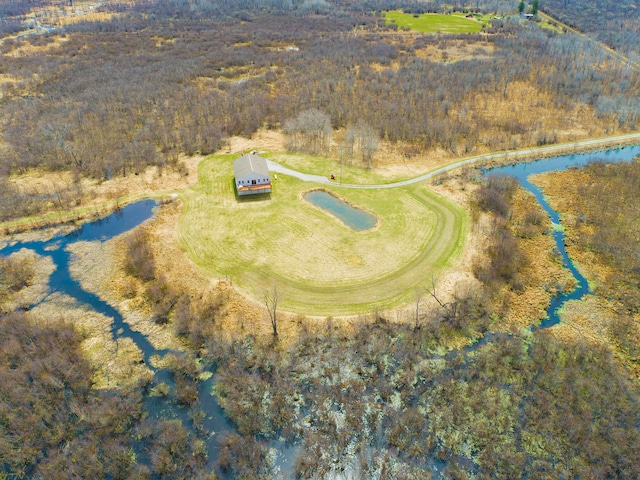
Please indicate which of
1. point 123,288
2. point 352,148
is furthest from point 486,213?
point 123,288

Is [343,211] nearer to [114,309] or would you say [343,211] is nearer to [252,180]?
[252,180]

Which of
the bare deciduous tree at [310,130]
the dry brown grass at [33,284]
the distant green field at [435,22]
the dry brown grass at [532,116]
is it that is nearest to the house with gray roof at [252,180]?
the bare deciduous tree at [310,130]

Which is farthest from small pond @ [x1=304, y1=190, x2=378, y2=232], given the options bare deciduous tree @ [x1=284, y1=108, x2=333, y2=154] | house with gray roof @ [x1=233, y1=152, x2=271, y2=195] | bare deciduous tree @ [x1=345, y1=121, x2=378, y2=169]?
bare deciduous tree @ [x1=284, y1=108, x2=333, y2=154]

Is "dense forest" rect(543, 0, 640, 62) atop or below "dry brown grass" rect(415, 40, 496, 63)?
atop

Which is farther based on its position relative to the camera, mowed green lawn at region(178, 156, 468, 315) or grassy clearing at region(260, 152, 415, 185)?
grassy clearing at region(260, 152, 415, 185)

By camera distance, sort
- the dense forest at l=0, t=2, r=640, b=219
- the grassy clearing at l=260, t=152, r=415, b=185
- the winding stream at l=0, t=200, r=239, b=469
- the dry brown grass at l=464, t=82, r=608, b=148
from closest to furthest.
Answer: the winding stream at l=0, t=200, r=239, b=469 < the grassy clearing at l=260, t=152, r=415, b=185 < the dense forest at l=0, t=2, r=640, b=219 < the dry brown grass at l=464, t=82, r=608, b=148

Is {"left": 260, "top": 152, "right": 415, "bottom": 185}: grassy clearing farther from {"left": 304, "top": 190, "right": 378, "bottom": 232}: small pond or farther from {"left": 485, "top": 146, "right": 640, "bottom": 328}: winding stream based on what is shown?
{"left": 485, "top": 146, "right": 640, "bottom": 328}: winding stream

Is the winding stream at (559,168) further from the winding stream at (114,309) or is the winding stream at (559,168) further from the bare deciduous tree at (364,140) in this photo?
the winding stream at (114,309)

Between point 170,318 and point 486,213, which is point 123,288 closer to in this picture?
point 170,318

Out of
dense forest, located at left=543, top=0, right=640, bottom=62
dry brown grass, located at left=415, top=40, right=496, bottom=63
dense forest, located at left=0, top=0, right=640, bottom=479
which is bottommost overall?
dense forest, located at left=0, top=0, right=640, bottom=479
